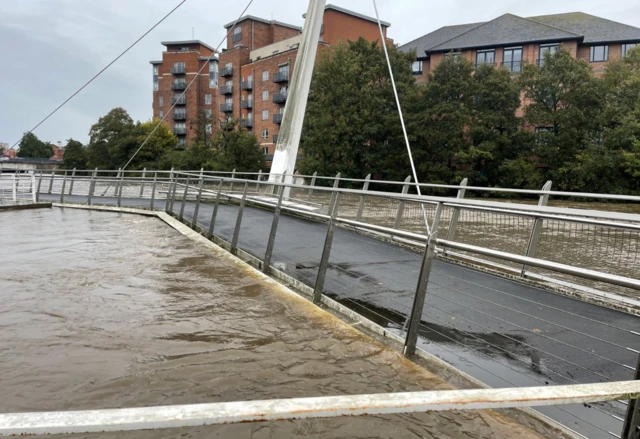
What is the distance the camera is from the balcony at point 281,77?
60.1 m

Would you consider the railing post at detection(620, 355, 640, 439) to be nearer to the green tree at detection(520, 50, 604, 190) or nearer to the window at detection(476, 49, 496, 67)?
the green tree at detection(520, 50, 604, 190)

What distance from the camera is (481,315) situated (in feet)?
16.1

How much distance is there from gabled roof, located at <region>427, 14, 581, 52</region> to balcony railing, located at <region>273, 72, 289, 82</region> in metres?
17.0

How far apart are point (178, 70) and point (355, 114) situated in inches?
2074

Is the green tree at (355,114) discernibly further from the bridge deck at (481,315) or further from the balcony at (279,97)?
the bridge deck at (481,315)

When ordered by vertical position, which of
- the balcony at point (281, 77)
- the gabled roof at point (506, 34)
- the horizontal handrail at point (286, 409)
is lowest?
the horizontal handrail at point (286, 409)

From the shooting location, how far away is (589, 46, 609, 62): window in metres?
49.8

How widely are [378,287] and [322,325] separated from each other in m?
1.69

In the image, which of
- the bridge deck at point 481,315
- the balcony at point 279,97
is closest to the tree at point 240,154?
the balcony at point 279,97

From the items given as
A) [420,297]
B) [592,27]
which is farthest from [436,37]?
[420,297]

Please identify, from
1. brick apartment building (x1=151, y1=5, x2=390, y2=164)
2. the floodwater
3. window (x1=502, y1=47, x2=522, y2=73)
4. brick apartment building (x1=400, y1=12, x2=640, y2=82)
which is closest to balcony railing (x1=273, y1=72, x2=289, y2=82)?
brick apartment building (x1=151, y1=5, x2=390, y2=164)

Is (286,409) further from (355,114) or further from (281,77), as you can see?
(281,77)

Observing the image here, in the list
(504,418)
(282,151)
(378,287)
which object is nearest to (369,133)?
(282,151)

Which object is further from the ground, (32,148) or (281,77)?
(281,77)
